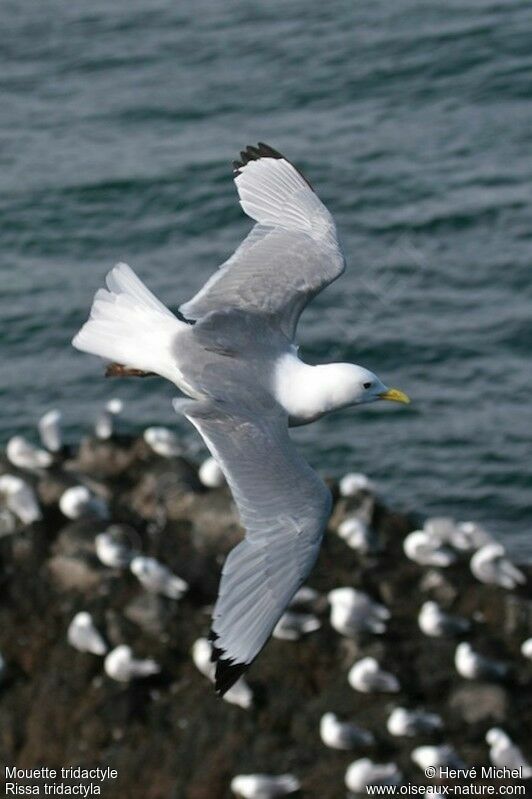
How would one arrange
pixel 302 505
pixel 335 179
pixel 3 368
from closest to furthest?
pixel 302 505 → pixel 3 368 → pixel 335 179

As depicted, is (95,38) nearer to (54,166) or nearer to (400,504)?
(54,166)

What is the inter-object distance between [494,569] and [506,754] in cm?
239

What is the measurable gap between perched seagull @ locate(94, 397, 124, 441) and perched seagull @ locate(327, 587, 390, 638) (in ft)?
12.0

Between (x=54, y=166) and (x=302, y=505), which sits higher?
(x=302, y=505)

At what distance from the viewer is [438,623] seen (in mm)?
12344

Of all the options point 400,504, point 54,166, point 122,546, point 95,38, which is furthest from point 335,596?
point 95,38

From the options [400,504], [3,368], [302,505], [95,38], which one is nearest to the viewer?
[302,505]

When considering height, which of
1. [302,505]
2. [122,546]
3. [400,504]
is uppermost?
[302,505]

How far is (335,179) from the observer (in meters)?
19.4

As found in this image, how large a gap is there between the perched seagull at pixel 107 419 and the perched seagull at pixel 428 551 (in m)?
3.34

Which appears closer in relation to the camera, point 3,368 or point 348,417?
point 348,417

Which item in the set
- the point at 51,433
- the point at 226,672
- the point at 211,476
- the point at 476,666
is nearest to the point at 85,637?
the point at 211,476

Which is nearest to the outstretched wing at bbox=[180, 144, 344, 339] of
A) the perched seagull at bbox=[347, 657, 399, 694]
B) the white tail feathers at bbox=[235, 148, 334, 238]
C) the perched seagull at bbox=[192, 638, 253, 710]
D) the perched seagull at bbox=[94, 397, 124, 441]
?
the white tail feathers at bbox=[235, 148, 334, 238]

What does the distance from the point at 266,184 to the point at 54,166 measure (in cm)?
1181
